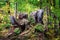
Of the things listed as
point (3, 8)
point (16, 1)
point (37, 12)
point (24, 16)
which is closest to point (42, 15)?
point (37, 12)

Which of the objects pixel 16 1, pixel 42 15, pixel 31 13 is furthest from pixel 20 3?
pixel 42 15

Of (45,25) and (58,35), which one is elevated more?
(45,25)

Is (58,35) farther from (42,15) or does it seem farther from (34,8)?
(34,8)

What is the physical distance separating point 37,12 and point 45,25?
0.73 feet

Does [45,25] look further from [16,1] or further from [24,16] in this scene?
[16,1]

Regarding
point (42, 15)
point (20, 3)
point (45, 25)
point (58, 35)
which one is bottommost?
point (58, 35)

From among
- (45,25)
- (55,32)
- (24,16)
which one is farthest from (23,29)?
(55,32)

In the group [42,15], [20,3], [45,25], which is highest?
[20,3]

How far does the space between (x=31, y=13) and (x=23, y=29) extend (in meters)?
0.26

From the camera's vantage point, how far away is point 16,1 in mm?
2268

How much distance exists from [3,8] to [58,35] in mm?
894

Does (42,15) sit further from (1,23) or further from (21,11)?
(1,23)

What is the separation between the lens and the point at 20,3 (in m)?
2.26

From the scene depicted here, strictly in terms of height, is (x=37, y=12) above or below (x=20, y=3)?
below
